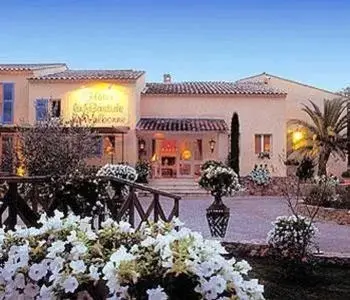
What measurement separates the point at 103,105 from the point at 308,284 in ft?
58.4

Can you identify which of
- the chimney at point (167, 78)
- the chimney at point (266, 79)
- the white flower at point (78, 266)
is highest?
the chimney at point (167, 78)

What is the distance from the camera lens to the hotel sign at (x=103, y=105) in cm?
2472

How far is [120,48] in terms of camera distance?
24.9 metres

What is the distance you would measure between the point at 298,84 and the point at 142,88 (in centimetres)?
749

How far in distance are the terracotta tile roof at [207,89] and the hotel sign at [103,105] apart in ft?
5.38

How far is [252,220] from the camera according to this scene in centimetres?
1566

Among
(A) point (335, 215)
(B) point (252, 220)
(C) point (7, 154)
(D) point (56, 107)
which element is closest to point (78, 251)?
(B) point (252, 220)

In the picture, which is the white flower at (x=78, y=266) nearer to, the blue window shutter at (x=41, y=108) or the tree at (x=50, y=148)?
the tree at (x=50, y=148)

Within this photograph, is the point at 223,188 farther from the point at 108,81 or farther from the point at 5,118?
the point at 5,118

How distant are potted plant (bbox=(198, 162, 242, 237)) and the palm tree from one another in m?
15.0

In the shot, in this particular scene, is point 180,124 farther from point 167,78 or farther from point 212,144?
point 167,78

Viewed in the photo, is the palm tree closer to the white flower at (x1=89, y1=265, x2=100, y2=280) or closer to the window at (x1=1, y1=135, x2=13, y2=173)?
the window at (x1=1, y1=135, x2=13, y2=173)

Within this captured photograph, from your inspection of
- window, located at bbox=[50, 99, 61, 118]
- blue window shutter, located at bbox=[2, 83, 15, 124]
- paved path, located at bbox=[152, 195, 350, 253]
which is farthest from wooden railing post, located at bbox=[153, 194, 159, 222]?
blue window shutter, located at bbox=[2, 83, 15, 124]

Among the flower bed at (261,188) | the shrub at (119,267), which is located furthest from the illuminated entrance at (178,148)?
the shrub at (119,267)
